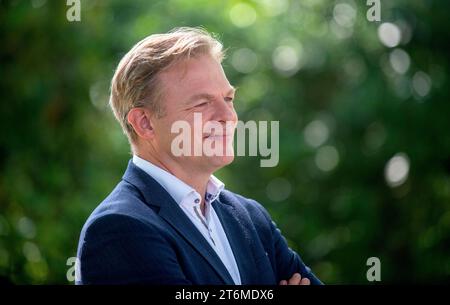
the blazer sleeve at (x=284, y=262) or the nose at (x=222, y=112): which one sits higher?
the nose at (x=222, y=112)

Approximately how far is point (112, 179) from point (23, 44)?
3.33 feet

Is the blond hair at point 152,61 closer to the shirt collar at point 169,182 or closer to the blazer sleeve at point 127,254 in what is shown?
the shirt collar at point 169,182

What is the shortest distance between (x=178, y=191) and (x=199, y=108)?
0.71ft

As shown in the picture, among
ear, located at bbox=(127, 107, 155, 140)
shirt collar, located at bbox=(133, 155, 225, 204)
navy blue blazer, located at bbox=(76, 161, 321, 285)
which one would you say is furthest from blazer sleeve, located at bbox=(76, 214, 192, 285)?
ear, located at bbox=(127, 107, 155, 140)

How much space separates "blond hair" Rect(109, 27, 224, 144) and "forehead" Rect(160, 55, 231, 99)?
0.05 ft

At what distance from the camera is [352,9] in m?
5.20

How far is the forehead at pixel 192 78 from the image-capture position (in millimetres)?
Answer: 1877

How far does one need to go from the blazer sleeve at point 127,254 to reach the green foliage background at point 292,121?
261 cm

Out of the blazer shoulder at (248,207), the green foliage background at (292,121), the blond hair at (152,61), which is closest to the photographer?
the blond hair at (152,61)

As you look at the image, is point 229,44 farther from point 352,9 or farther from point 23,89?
point 23,89

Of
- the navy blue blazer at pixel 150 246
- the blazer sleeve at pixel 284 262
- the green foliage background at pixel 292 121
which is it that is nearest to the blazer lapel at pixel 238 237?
the navy blue blazer at pixel 150 246

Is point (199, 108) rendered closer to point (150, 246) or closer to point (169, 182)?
point (169, 182)

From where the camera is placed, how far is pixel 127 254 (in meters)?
1.69

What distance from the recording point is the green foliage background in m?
4.54
